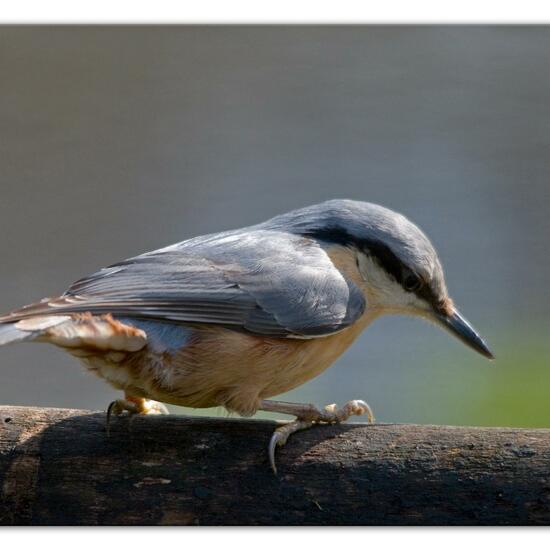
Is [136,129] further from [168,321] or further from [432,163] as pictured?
[168,321]

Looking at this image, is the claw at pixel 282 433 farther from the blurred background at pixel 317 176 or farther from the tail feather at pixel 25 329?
the blurred background at pixel 317 176

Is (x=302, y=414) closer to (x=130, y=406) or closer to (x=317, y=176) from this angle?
(x=130, y=406)

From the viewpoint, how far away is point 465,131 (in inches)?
114

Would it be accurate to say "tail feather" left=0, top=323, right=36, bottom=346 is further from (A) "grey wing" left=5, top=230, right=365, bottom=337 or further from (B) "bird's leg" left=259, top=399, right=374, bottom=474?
(B) "bird's leg" left=259, top=399, right=374, bottom=474

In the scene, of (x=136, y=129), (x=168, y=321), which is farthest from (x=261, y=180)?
(x=168, y=321)

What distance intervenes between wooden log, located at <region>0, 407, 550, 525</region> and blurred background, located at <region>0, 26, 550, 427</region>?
80cm

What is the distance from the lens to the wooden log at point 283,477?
171cm

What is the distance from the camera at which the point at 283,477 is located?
1763 millimetres

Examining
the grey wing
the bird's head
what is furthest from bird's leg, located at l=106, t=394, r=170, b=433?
the bird's head

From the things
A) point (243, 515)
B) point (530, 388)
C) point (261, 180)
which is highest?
point (261, 180)

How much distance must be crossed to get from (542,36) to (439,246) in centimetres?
62

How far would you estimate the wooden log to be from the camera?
171cm

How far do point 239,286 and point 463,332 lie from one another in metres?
0.49

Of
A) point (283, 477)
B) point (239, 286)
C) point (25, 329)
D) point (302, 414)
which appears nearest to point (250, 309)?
point (239, 286)
